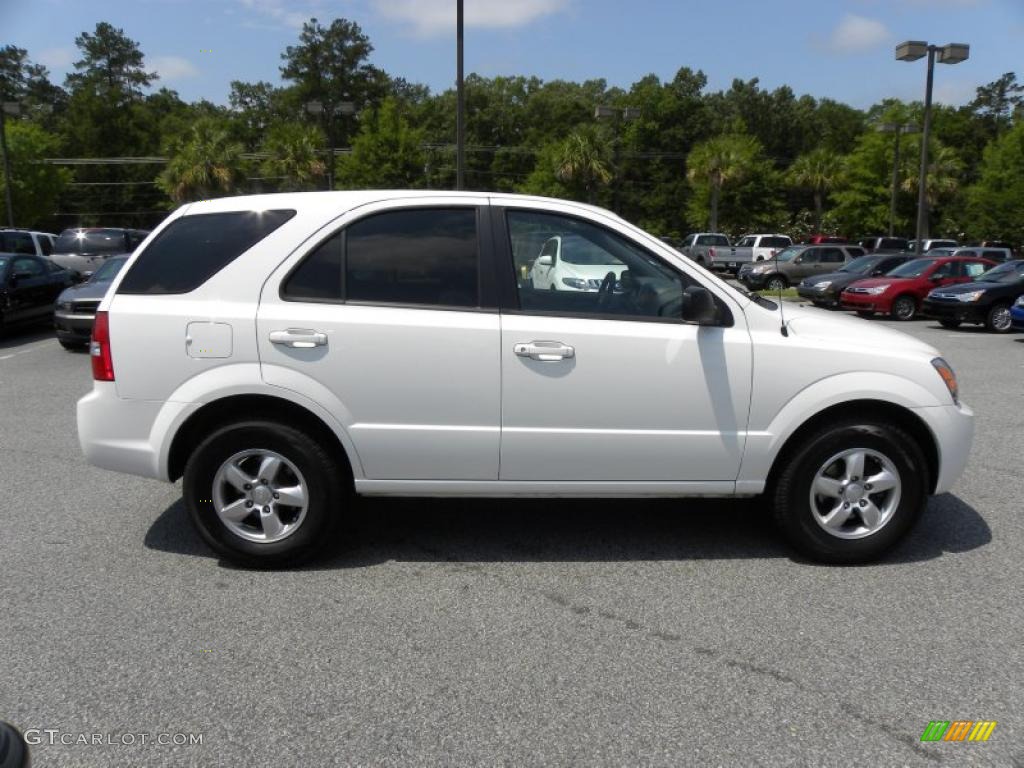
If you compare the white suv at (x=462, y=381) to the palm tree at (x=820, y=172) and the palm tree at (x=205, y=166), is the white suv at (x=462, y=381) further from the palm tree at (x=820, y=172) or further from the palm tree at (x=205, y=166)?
the palm tree at (x=820, y=172)

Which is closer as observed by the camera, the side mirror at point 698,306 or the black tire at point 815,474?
the side mirror at point 698,306

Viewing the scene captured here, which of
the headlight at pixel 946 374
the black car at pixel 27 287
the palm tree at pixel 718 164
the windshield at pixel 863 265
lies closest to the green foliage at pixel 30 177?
the palm tree at pixel 718 164

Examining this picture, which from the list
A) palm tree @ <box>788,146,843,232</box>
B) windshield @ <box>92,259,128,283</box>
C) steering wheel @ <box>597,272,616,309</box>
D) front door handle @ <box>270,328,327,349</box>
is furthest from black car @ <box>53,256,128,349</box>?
palm tree @ <box>788,146,843,232</box>

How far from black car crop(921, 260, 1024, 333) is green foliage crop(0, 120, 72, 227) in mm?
52857

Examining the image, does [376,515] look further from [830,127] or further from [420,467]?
[830,127]

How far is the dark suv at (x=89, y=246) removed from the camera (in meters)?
20.0

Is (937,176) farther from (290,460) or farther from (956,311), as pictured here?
(290,460)

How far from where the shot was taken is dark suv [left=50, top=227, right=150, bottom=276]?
20.0 meters

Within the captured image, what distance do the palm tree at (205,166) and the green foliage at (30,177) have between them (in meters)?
10.2

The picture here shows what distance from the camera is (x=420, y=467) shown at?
416 cm

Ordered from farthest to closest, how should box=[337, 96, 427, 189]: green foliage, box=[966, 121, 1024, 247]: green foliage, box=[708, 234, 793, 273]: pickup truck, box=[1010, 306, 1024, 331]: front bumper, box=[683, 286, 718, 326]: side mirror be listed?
box=[337, 96, 427, 189]: green foliage < box=[966, 121, 1024, 247]: green foliage < box=[708, 234, 793, 273]: pickup truck < box=[1010, 306, 1024, 331]: front bumper < box=[683, 286, 718, 326]: side mirror

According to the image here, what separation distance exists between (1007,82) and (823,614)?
11535 cm

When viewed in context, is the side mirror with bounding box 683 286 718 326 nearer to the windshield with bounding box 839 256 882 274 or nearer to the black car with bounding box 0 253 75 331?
the black car with bounding box 0 253 75 331

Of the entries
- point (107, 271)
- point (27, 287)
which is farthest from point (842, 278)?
point (27, 287)
